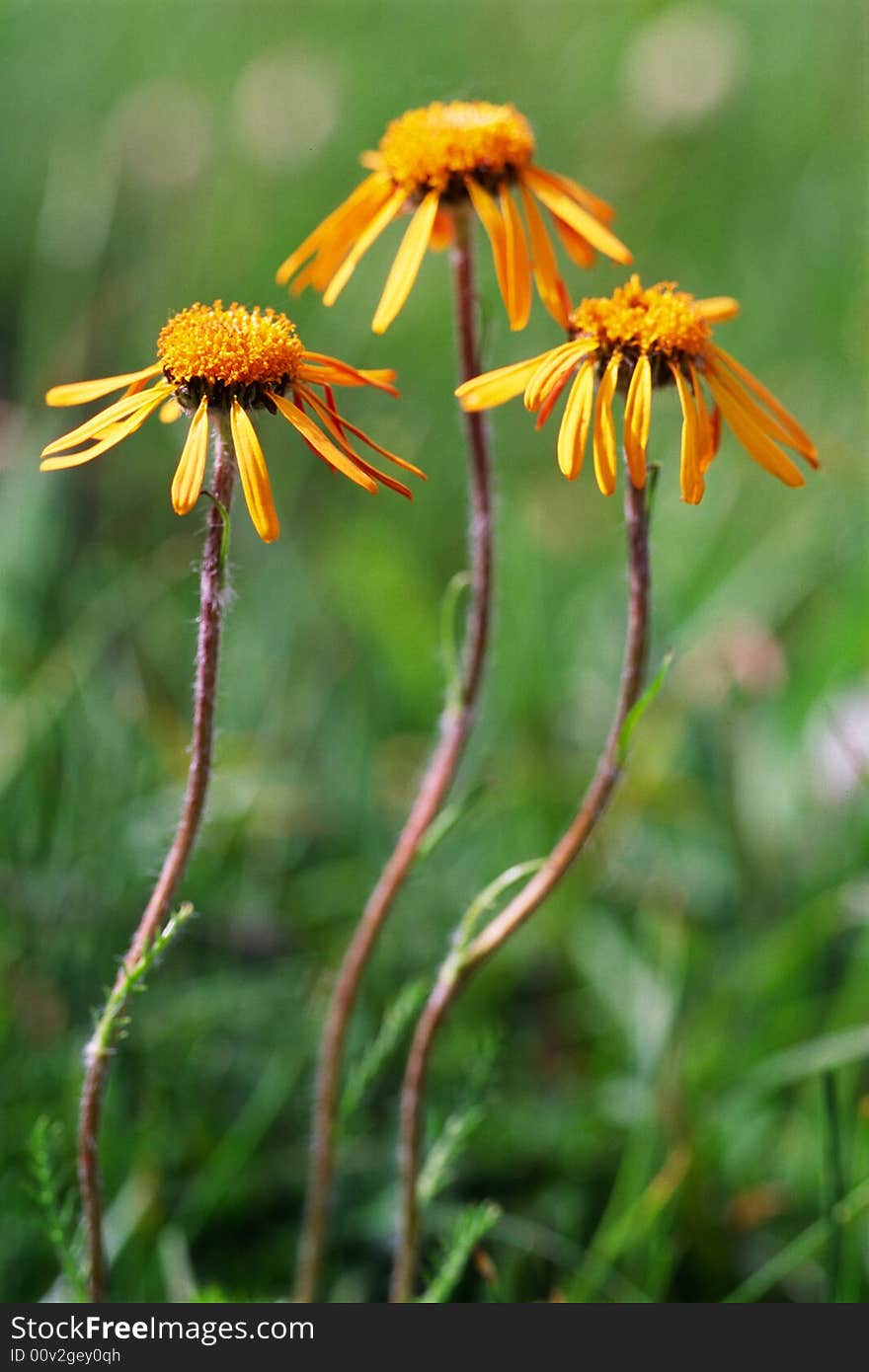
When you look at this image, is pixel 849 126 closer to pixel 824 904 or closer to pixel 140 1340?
pixel 824 904

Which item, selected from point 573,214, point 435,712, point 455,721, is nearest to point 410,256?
point 573,214

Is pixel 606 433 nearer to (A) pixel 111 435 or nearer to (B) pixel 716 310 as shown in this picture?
(B) pixel 716 310

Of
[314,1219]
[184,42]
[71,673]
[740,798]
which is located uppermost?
[184,42]

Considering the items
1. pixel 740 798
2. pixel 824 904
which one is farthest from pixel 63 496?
pixel 824 904

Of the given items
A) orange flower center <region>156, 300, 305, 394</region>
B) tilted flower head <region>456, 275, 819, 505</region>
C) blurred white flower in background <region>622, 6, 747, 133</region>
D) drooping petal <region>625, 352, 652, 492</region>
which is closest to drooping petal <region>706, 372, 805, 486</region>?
tilted flower head <region>456, 275, 819, 505</region>

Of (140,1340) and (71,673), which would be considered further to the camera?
(71,673)

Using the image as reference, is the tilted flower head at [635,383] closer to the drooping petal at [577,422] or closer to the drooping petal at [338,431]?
the drooping petal at [577,422]

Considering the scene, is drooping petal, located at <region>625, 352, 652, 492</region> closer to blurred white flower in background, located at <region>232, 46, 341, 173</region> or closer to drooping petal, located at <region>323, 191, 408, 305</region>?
drooping petal, located at <region>323, 191, 408, 305</region>
